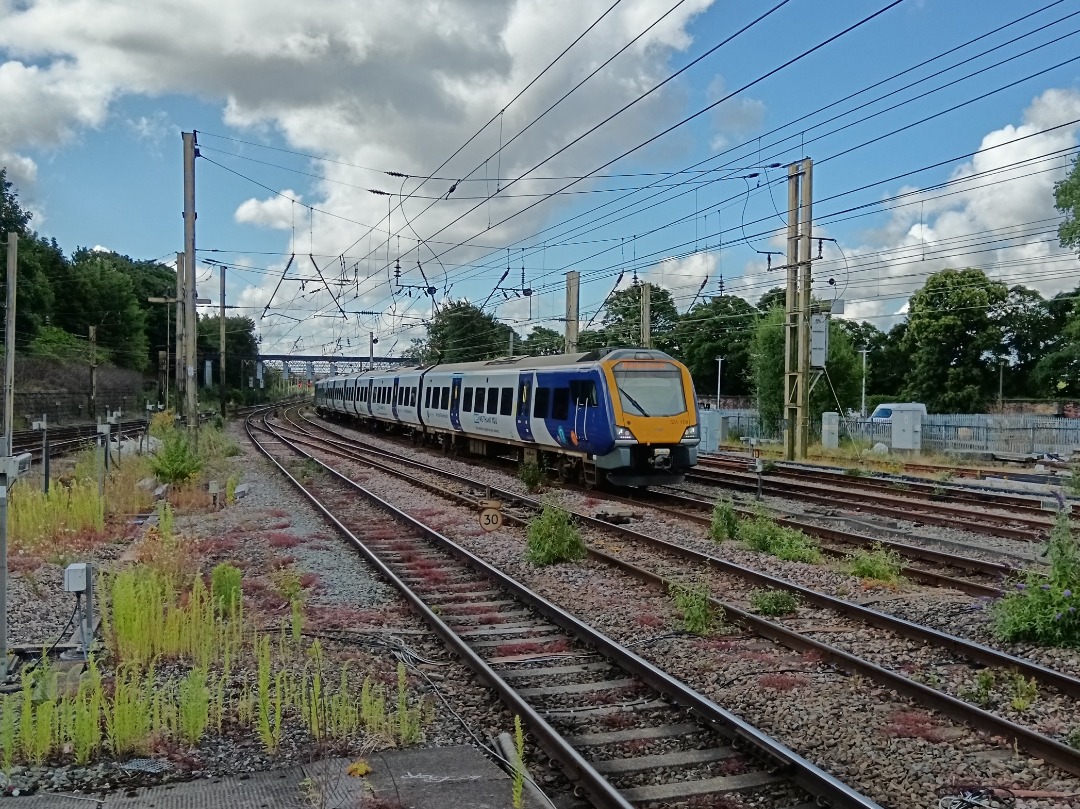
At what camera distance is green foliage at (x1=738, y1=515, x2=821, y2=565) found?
10.8m

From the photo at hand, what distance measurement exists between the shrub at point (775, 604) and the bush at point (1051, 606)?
5.36 feet

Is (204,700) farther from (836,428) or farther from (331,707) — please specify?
(836,428)

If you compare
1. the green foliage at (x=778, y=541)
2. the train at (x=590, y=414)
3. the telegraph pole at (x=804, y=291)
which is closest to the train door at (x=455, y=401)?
the train at (x=590, y=414)

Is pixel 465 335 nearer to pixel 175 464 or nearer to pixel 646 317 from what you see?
pixel 646 317

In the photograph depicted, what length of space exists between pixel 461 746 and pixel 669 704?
1443mm

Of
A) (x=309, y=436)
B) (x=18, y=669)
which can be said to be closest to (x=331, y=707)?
(x=18, y=669)

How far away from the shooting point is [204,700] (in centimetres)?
518

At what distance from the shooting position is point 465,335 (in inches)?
2510

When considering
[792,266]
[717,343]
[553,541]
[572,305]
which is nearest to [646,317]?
[572,305]

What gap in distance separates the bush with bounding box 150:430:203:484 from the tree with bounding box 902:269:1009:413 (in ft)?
158

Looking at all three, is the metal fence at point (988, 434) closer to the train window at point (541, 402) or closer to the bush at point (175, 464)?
the train window at point (541, 402)

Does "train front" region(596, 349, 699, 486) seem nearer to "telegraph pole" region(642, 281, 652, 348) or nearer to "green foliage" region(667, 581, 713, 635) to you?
"green foliage" region(667, 581, 713, 635)

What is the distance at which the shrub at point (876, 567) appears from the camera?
376 inches

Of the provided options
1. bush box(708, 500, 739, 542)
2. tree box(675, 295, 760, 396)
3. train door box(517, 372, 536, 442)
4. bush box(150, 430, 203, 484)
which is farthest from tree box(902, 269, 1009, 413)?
bush box(150, 430, 203, 484)
